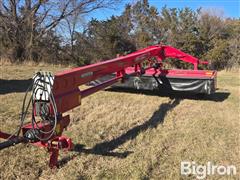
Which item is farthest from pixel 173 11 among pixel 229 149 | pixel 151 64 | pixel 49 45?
pixel 229 149

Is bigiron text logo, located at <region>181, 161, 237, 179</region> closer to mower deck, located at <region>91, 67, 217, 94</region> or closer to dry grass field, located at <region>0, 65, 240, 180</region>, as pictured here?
dry grass field, located at <region>0, 65, 240, 180</region>

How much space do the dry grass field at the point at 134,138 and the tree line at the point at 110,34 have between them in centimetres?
1054

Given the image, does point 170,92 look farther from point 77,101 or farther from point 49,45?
point 49,45

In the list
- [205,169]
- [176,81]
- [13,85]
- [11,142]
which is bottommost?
[205,169]

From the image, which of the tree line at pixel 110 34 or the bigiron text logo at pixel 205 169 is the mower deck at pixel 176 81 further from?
the tree line at pixel 110 34

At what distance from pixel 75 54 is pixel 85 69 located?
15.5m

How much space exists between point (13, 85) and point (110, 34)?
11.5m

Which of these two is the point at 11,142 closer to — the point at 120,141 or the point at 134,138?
the point at 120,141

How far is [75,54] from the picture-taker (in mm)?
18609

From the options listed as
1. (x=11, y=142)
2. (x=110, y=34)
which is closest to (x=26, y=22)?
(x=110, y=34)

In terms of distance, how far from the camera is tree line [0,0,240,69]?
16.5 m

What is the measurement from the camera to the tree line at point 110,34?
54.2 feet

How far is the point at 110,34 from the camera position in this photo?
18.6 m

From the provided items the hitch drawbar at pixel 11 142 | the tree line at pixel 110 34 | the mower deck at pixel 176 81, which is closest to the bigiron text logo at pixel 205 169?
the hitch drawbar at pixel 11 142
